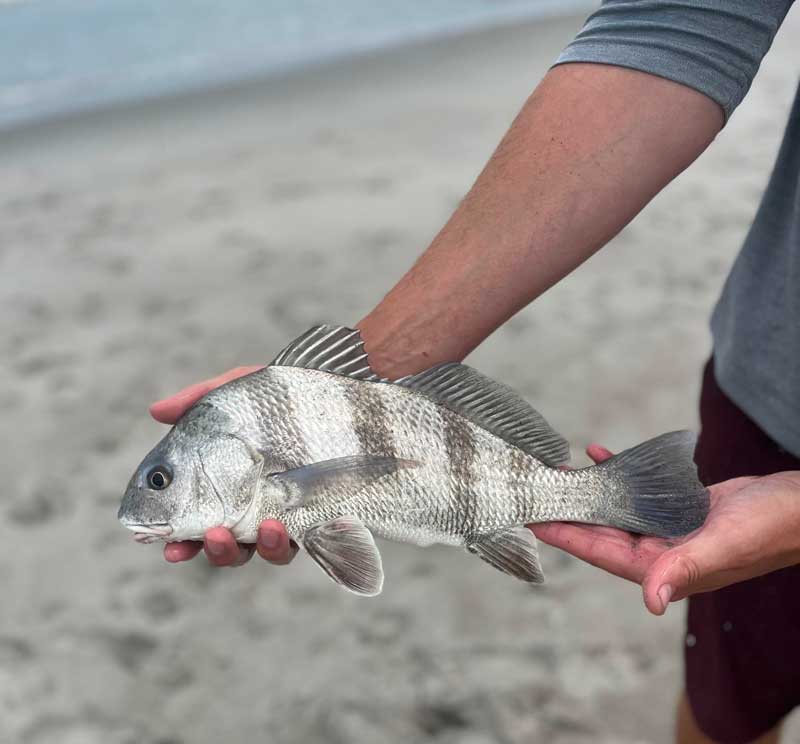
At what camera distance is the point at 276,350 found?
497 centimetres

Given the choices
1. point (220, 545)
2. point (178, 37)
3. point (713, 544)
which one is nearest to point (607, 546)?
point (713, 544)

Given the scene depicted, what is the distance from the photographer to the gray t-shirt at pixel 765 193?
1.79m

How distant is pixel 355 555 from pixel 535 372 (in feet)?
9.56

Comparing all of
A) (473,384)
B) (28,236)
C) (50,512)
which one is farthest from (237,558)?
(28,236)

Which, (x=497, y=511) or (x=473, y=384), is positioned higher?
(x=473, y=384)

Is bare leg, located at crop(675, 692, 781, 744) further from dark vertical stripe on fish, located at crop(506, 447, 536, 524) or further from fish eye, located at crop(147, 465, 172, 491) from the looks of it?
fish eye, located at crop(147, 465, 172, 491)

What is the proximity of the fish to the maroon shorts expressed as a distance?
1.42 ft

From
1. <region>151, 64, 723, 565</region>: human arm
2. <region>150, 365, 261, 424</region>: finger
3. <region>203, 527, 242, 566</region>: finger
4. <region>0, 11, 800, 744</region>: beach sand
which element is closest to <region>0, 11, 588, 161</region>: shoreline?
<region>0, 11, 800, 744</region>: beach sand

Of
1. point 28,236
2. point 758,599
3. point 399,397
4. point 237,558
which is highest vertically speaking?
point 399,397

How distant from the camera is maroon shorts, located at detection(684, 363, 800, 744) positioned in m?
2.20

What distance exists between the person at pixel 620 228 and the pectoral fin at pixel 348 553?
67mm

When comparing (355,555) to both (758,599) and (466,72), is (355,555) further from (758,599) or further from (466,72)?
(466,72)

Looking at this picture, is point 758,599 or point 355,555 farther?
point 758,599

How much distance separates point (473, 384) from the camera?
1957 mm
